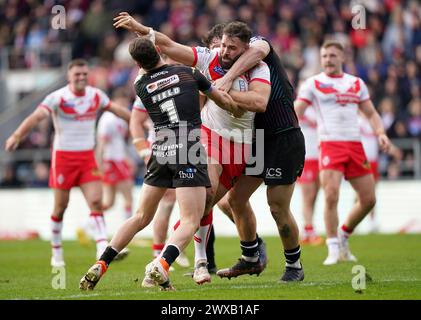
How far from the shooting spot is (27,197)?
71.4ft

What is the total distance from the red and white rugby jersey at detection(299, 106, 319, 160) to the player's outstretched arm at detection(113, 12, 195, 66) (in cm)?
830

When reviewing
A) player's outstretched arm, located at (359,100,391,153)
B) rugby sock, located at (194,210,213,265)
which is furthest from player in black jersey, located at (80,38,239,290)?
player's outstretched arm, located at (359,100,391,153)

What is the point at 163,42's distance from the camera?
939 cm

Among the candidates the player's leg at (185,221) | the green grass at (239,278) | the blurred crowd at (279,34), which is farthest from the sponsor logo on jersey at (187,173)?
the blurred crowd at (279,34)

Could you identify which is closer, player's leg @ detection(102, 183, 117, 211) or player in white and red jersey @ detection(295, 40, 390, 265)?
player in white and red jersey @ detection(295, 40, 390, 265)

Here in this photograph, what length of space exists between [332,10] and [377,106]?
14.0 ft

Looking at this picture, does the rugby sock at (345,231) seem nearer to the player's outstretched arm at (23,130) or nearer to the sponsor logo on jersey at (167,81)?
the player's outstretched arm at (23,130)

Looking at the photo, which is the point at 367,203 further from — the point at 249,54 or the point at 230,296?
the point at 230,296

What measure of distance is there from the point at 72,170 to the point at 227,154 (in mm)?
4419

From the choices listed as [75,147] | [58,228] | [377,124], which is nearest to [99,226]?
[58,228]

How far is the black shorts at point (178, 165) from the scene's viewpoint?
28.7ft

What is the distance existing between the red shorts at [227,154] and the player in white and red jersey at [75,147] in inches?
155

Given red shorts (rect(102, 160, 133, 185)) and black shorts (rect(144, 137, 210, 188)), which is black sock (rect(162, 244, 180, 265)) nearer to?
black shorts (rect(144, 137, 210, 188))

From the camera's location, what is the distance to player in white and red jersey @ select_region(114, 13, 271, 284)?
30.4ft
